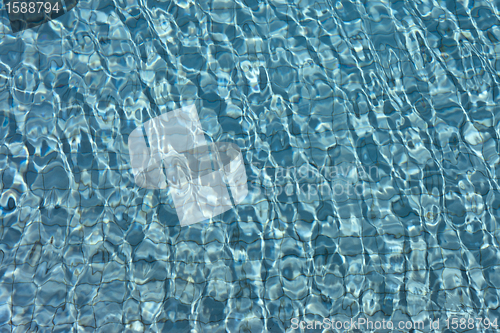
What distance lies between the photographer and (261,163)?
7.91ft

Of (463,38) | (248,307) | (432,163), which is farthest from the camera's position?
(463,38)

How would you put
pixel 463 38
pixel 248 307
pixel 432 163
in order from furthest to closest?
1. pixel 463 38
2. pixel 432 163
3. pixel 248 307

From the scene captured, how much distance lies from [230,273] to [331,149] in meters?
1.08

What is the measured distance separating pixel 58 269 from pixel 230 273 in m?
1.12

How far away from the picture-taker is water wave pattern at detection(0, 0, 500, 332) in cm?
226

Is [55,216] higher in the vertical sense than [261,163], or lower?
lower

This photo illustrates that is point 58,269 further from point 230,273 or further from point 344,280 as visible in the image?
point 344,280

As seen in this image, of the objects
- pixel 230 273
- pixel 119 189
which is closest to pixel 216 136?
pixel 119 189

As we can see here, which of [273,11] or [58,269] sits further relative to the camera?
[273,11]

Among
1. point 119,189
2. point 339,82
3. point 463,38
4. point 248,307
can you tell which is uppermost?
point 463,38

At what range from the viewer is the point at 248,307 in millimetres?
2246

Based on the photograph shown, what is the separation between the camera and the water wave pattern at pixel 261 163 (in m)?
2.26

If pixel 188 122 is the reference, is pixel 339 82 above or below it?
above

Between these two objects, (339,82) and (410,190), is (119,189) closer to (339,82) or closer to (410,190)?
(339,82)
